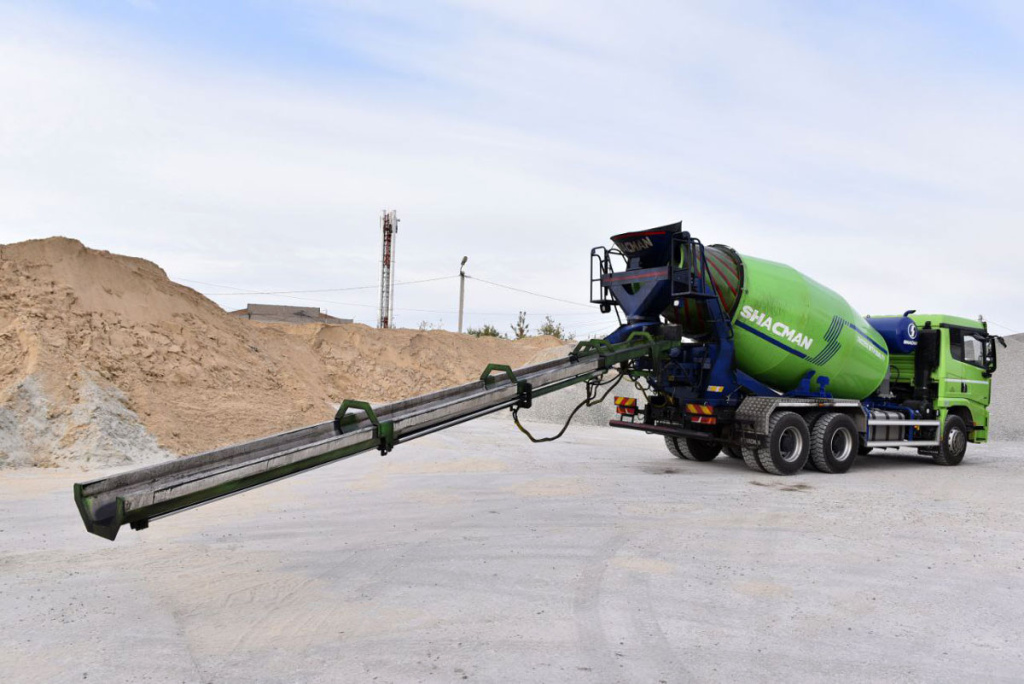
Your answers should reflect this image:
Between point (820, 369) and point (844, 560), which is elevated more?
point (820, 369)

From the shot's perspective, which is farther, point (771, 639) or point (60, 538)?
point (60, 538)

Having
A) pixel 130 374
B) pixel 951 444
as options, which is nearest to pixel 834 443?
pixel 951 444

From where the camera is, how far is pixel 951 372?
1424 cm

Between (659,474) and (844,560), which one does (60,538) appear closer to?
(844,560)

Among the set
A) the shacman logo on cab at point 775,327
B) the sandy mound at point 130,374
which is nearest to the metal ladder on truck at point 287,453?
the shacman logo on cab at point 775,327

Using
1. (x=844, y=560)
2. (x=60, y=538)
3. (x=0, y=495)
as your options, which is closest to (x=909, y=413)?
(x=844, y=560)

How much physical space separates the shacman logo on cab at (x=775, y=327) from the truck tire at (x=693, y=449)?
2484 mm

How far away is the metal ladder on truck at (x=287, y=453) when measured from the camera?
4641 mm

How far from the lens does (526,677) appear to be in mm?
4094

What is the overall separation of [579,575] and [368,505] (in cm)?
351

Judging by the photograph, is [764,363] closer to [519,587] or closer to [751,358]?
[751,358]

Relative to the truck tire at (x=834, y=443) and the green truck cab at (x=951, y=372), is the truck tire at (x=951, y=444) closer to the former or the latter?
the green truck cab at (x=951, y=372)

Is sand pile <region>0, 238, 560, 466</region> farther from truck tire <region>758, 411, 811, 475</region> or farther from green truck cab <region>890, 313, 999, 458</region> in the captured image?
green truck cab <region>890, 313, 999, 458</region>

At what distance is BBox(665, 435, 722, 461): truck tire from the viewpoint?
13633mm
